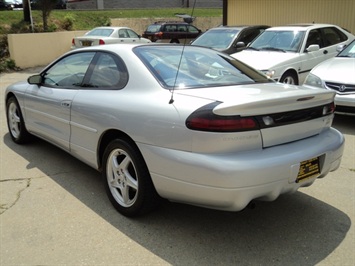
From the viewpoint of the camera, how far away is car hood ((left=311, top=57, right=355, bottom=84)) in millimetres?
6301

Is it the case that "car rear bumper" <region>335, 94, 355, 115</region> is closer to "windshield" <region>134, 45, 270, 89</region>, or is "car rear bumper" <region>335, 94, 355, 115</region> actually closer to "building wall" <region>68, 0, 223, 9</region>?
"windshield" <region>134, 45, 270, 89</region>

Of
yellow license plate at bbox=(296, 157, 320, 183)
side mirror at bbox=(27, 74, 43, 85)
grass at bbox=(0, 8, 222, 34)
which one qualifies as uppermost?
grass at bbox=(0, 8, 222, 34)

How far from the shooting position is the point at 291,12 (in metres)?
14.9

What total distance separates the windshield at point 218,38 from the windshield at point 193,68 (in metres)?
6.08

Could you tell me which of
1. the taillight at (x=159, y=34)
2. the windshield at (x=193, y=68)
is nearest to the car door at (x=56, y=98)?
the windshield at (x=193, y=68)

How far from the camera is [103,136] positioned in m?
3.63

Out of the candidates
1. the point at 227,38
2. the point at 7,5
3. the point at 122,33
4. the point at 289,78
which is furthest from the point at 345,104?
the point at 7,5

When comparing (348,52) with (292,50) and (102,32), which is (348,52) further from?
(102,32)

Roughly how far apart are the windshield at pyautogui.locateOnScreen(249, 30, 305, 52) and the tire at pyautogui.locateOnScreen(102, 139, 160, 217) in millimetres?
6034

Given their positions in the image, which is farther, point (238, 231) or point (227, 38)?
point (227, 38)

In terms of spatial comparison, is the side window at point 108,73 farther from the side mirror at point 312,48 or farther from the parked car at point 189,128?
the side mirror at point 312,48

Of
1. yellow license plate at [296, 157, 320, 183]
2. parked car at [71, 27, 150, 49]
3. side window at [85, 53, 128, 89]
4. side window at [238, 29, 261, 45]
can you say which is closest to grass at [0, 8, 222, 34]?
parked car at [71, 27, 150, 49]

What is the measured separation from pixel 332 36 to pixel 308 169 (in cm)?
753

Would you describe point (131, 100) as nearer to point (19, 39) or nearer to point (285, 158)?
point (285, 158)
